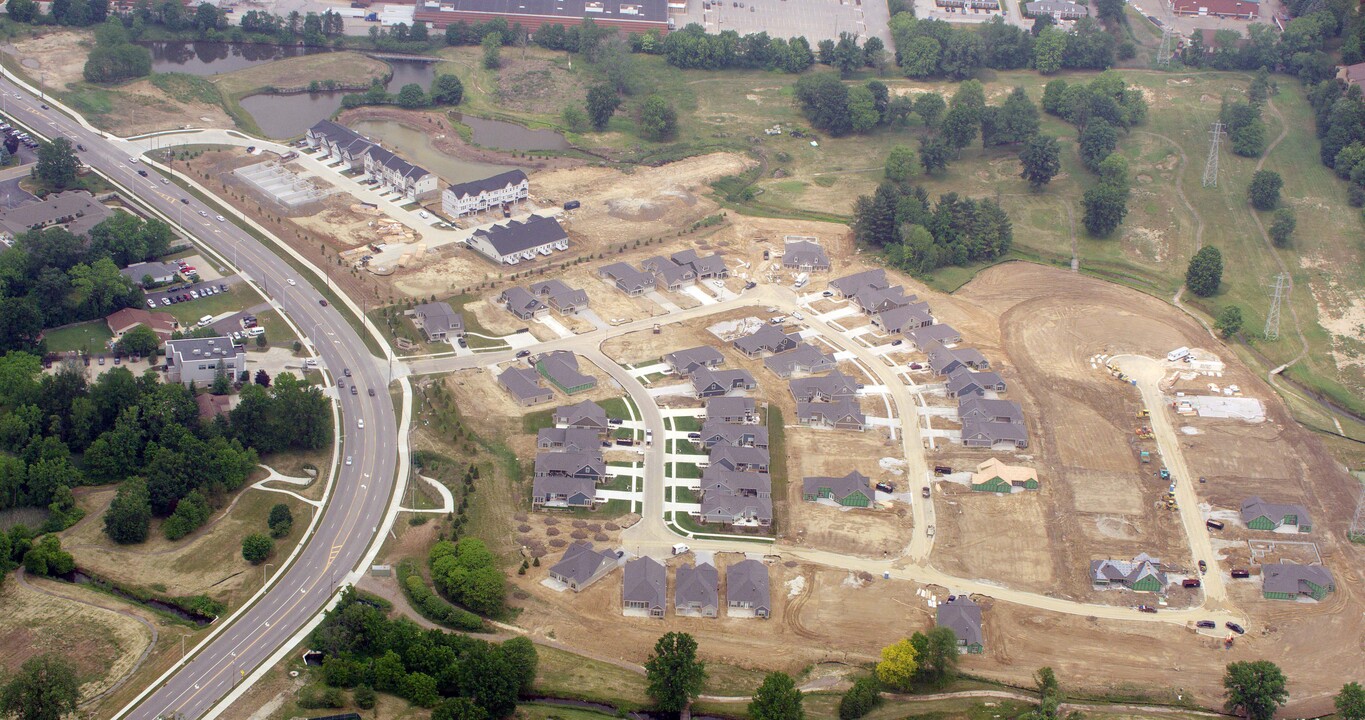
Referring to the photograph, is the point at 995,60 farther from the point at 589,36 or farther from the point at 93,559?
the point at 93,559

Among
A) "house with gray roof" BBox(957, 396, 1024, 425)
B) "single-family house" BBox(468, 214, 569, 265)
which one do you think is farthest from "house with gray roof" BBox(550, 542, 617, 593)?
"single-family house" BBox(468, 214, 569, 265)

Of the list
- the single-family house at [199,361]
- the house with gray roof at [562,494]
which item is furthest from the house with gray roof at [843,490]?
the single-family house at [199,361]

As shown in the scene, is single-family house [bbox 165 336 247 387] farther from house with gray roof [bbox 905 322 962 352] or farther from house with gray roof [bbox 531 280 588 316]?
house with gray roof [bbox 905 322 962 352]

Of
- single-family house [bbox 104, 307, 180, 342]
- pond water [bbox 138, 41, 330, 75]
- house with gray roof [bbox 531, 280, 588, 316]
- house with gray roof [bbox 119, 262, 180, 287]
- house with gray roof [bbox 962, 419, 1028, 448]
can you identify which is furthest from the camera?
pond water [bbox 138, 41, 330, 75]

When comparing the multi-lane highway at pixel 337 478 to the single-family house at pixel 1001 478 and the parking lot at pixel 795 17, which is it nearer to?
the single-family house at pixel 1001 478

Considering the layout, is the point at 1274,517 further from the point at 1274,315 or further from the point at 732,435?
the point at 732,435

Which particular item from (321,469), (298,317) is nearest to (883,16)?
(298,317)
